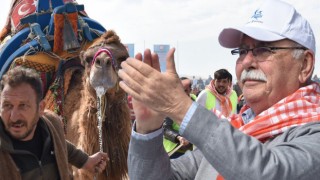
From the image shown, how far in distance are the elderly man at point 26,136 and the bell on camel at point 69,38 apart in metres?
1.89

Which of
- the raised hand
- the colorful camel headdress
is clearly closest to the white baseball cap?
the raised hand

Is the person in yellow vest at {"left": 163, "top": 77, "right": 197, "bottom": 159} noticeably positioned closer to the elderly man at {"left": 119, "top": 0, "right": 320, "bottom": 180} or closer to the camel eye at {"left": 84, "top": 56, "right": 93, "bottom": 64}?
the camel eye at {"left": 84, "top": 56, "right": 93, "bottom": 64}

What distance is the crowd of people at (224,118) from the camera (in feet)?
3.74

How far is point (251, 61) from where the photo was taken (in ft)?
5.12

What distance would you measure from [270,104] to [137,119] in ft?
1.72

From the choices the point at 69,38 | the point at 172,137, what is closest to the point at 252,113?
the point at 172,137

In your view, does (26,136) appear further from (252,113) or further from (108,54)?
(108,54)

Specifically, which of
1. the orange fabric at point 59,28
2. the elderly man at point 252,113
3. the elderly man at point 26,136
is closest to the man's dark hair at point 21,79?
the elderly man at point 26,136

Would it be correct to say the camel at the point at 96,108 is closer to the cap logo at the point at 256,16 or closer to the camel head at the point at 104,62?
the camel head at the point at 104,62

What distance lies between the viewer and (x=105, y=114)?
3.53 meters

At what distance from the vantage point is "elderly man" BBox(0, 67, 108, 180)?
212cm

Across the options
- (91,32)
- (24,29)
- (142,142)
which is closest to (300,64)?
(142,142)

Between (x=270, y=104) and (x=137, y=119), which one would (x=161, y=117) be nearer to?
(x=137, y=119)

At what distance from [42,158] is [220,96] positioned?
3.81 metres
